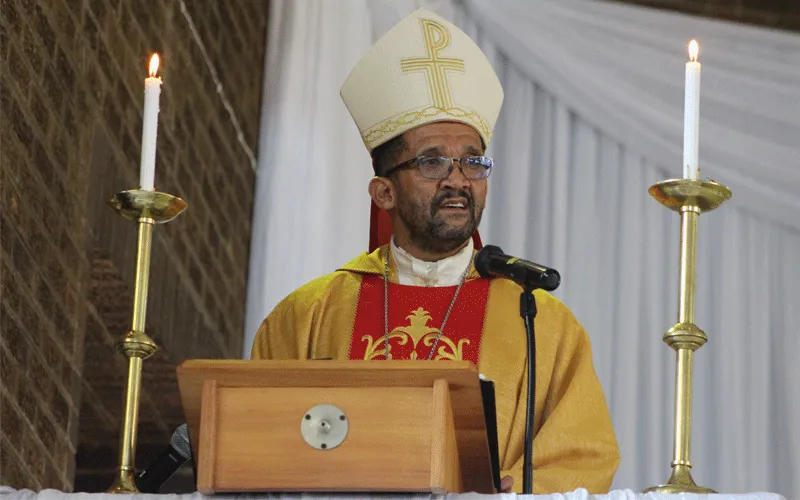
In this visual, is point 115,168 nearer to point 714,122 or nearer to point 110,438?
point 110,438

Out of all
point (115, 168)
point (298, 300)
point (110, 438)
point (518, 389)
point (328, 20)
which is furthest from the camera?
point (328, 20)

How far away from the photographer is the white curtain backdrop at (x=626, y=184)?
251 inches

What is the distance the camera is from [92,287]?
4.84 metres

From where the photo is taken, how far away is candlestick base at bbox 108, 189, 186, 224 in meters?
3.47

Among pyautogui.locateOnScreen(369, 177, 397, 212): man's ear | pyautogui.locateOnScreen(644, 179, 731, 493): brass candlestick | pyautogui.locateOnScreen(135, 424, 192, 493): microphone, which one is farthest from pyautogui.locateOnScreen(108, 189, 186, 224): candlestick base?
pyautogui.locateOnScreen(644, 179, 731, 493): brass candlestick

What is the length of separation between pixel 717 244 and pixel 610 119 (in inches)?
24.7

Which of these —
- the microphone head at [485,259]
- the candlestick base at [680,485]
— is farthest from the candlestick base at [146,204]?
the candlestick base at [680,485]

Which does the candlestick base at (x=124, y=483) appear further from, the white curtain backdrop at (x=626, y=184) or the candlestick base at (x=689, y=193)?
the white curtain backdrop at (x=626, y=184)

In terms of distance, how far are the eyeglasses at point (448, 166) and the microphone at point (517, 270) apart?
74cm

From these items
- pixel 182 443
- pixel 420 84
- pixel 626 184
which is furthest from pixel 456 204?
pixel 626 184

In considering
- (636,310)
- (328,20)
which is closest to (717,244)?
(636,310)

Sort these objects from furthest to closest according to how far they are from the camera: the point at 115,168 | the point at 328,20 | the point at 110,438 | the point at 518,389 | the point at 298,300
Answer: the point at 328,20, the point at 110,438, the point at 115,168, the point at 298,300, the point at 518,389

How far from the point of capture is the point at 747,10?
22.5 feet

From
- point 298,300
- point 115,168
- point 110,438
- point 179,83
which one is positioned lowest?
point 110,438
